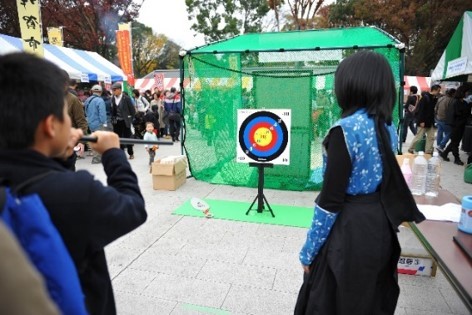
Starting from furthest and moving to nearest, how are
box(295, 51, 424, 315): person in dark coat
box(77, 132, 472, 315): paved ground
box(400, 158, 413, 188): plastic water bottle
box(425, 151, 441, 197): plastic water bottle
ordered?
1. box(400, 158, 413, 188): plastic water bottle
2. box(425, 151, 441, 197): plastic water bottle
3. box(77, 132, 472, 315): paved ground
4. box(295, 51, 424, 315): person in dark coat

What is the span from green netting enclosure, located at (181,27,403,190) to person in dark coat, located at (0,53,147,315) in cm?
445

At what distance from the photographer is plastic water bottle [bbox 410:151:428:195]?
8.92ft

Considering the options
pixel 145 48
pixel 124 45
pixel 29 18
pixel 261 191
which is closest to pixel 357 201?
pixel 261 191

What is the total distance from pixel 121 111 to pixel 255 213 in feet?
16.1

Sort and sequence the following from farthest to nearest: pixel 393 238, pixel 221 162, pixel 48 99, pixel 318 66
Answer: pixel 221 162
pixel 318 66
pixel 393 238
pixel 48 99

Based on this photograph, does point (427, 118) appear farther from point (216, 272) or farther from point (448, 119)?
point (216, 272)

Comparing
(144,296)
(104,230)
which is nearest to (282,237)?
(144,296)

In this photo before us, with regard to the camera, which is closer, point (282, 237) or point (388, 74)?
point (388, 74)

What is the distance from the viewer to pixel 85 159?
8078 millimetres

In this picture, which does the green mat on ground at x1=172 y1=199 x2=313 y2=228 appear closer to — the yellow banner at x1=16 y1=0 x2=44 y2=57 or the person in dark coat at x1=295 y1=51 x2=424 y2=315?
the person in dark coat at x1=295 y1=51 x2=424 y2=315

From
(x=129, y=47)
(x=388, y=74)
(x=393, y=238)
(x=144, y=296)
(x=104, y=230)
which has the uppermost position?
(x=129, y=47)

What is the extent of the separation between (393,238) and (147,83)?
981 inches

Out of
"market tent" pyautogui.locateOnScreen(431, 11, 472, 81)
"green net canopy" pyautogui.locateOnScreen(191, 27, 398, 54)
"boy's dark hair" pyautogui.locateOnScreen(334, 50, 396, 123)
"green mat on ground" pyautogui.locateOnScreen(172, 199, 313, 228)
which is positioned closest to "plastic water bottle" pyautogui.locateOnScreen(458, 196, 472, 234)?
"boy's dark hair" pyautogui.locateOnScreen(334, 50, 396, 123)

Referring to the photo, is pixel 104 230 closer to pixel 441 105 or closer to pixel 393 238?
pixel 393 238
